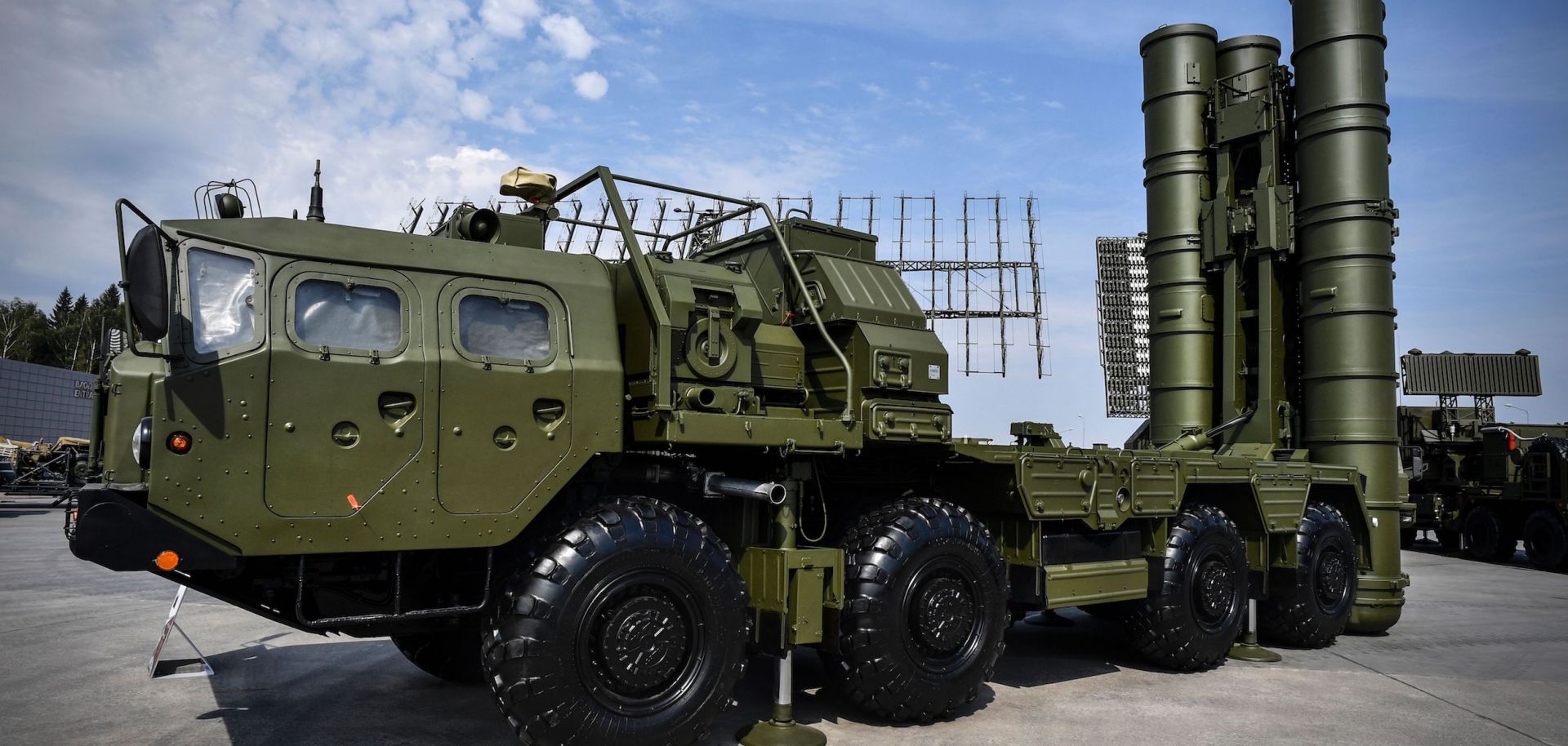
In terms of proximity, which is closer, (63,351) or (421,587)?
(421,587)

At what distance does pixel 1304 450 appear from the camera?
10.6m

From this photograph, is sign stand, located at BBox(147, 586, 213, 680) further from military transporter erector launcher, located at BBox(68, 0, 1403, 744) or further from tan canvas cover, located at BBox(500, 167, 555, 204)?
tan canvas cover, located at BBox(500, 167, 555, 204)

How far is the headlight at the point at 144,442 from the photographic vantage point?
441cm

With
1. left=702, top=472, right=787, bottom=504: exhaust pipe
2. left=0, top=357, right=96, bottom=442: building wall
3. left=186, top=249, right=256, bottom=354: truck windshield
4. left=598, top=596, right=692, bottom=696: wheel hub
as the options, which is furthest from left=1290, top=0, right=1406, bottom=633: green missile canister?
left=0, top=357, right=96, bottom=442: building wall

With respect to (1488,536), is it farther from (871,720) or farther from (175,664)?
(175,664)

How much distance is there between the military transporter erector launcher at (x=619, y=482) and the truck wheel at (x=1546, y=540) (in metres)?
→ 12.4

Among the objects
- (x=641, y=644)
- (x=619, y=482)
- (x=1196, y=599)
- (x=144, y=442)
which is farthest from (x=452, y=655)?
(x=1196, y=599)

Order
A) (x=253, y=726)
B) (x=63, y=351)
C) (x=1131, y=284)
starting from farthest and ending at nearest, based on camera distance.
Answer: (x=63, y=351)
(x=1131, y=284)
(x=253, y=726)

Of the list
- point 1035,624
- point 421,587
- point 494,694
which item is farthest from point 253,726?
point 1035,624

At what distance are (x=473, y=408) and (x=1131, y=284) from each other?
99.0ft

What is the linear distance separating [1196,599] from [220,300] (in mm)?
7423

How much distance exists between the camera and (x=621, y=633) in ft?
17.1

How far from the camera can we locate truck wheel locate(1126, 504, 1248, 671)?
8305mm

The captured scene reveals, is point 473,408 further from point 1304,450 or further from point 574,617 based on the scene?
point 1304,450
